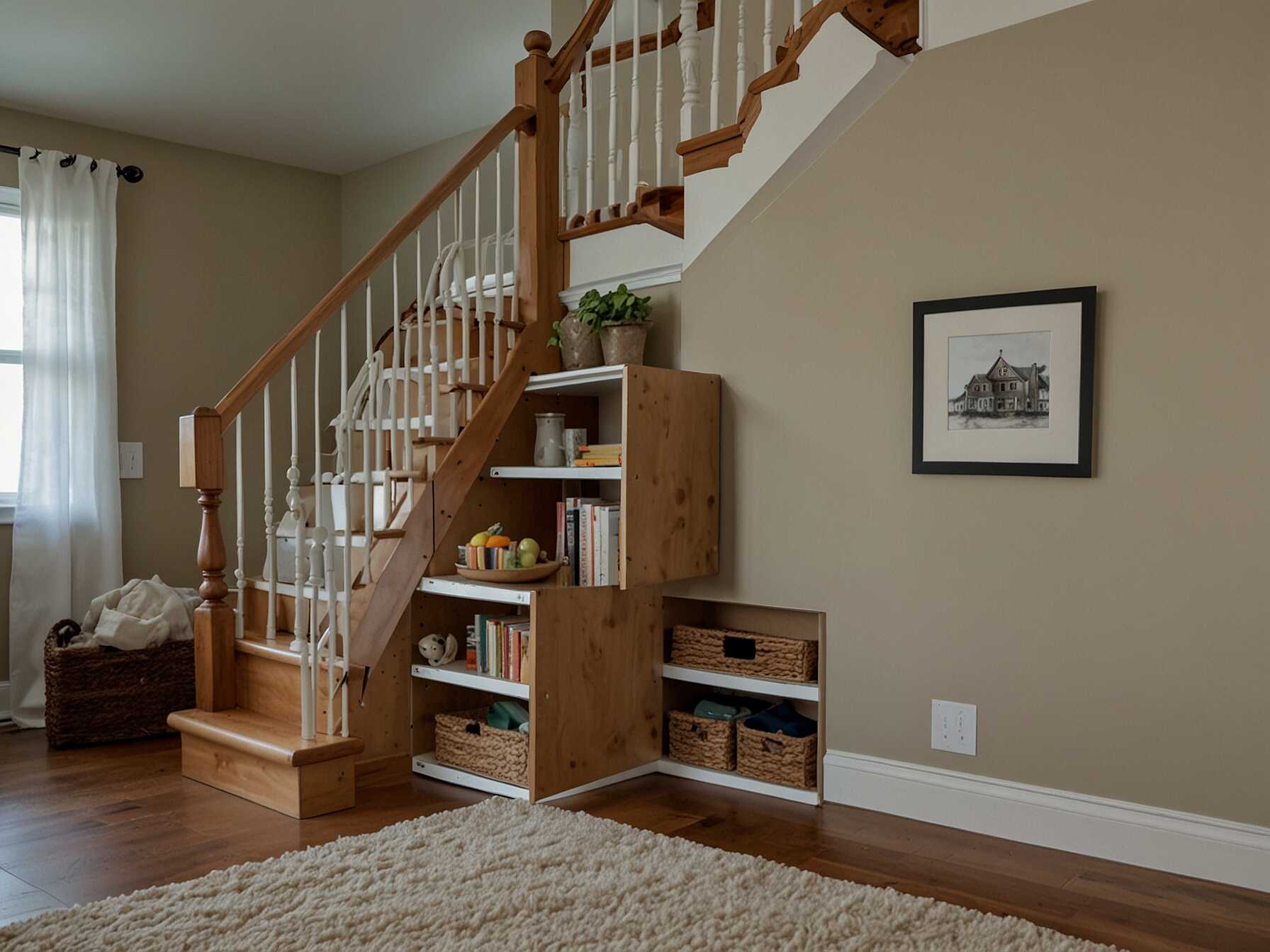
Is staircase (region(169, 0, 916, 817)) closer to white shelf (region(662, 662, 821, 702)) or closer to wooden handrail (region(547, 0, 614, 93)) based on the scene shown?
wooden handrail (region(547, 0, 614, 93))

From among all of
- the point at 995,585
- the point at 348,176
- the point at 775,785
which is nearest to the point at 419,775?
the point at 775,785

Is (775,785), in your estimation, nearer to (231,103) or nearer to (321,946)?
(321,946)

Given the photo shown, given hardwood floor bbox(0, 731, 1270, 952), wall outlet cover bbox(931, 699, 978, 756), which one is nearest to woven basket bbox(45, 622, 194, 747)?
hardwood floor bbox(0, 731, 1270, 952)

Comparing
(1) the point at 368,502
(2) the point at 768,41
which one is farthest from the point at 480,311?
(2) the point at 768,41

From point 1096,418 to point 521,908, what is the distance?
1.78 metres

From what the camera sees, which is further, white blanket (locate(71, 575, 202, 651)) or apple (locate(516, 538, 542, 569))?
white blanket (locate(71, 575, 202, 651))

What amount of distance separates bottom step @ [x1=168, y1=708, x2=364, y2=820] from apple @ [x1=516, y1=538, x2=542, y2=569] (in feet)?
2.29

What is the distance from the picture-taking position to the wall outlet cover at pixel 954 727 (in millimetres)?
2885

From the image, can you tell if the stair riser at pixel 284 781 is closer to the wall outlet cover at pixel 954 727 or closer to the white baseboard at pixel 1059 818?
the white baseboard at pixel 1059 818

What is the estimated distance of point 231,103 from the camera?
457cm

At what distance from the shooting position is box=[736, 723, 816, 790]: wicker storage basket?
3148mm

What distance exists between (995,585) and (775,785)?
899 millimetres

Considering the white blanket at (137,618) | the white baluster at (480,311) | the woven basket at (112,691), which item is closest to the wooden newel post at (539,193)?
the white baluster at (480,311)

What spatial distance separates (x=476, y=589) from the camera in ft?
10.6
